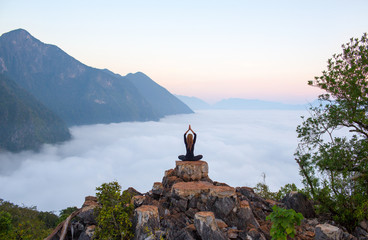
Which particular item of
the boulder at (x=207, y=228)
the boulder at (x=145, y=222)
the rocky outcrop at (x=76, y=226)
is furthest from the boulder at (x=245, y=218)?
the rocky outcrop at (x=76, y=226)

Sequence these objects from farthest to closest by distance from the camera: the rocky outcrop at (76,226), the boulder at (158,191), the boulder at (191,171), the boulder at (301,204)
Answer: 1. the boulder at (191,171)
2. the boulder at (158,191)
3. the boulder at (301,204)
4. the rocky outcrop at (76,226)

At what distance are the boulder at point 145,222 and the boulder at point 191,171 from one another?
16.2ft

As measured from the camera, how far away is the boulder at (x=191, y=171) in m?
19.0

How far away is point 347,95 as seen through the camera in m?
16.9

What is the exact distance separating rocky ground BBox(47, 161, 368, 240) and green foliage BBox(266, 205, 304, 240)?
66.5 inches

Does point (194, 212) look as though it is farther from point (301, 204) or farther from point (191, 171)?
point (301, 204)

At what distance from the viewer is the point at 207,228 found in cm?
1291

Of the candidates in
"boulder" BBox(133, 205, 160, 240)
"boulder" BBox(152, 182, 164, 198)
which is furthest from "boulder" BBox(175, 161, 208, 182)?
"boulder" BBox(133, 205, 160, 240)

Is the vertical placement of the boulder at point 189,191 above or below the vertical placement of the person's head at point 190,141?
below

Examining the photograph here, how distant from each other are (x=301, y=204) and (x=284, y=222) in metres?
6.85

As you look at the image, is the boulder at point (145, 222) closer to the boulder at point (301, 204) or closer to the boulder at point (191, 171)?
the boulder at point (191, 171)

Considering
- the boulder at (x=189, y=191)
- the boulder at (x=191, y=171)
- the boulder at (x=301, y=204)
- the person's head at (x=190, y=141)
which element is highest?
the person's head at (x=190, y=141)

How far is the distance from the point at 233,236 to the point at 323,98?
37.9 ft

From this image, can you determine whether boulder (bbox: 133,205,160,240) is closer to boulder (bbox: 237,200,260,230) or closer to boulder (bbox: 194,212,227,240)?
boulder (bbox: 194,212,227,240)
